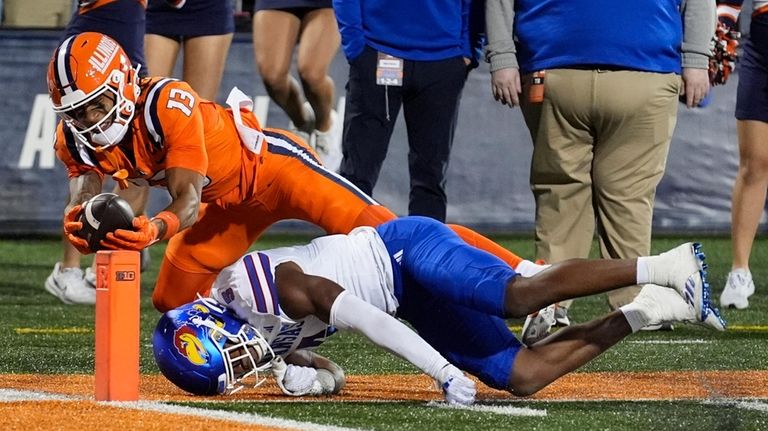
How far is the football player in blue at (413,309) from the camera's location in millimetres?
4047

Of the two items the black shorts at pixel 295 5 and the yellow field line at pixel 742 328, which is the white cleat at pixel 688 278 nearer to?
the yellow field line at pixel 742 328

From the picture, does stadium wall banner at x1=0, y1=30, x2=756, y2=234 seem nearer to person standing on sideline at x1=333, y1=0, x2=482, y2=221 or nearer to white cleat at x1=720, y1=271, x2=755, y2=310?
white cleat at x1=720, y1=271, x2=755, y2=310

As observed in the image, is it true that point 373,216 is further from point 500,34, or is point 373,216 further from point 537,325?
point 500,34

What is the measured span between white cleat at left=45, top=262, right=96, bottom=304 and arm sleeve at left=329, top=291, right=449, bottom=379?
3.24m

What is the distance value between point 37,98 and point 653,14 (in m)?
4.94

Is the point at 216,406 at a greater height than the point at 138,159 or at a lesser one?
lesser

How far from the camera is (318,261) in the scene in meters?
4.29

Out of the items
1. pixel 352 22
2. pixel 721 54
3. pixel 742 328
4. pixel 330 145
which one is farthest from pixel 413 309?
pixel 330 145

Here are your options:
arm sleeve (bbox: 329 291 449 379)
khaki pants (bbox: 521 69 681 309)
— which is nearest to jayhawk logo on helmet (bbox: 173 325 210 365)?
arm sleeve (bbox: 329 291 449 379)

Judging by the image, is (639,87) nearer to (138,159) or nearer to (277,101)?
(138,159)

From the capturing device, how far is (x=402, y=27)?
20.5ft

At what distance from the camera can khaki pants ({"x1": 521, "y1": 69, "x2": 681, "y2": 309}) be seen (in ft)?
19.1

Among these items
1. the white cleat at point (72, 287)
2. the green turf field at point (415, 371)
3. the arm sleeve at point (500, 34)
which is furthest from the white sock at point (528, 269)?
the white cleat at point (72, 287)

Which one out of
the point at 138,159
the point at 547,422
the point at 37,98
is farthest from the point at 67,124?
the point at 37,98
